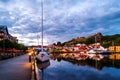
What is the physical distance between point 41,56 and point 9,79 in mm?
40727

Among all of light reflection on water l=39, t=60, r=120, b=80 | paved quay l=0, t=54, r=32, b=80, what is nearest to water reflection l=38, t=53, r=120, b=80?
light reflection on water l=39, t=60, r=120, b=80

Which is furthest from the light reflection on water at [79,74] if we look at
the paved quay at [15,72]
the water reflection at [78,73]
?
the paved quay at [15,72]

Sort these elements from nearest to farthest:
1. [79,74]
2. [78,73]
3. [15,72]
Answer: [15,72] → [79,74] → [78,73]

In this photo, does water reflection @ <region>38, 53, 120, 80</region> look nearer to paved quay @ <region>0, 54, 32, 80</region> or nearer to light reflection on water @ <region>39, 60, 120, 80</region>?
light reflection on water @ <region>39, 60, 120, 80</region>

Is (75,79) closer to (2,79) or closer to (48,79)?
Answer: (48,79)

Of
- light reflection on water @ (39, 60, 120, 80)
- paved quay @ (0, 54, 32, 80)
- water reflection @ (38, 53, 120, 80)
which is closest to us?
paved quay @ (0, 54, 32, 80)

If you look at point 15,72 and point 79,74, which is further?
point 79,74

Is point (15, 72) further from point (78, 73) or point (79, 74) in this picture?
point (78, 73)

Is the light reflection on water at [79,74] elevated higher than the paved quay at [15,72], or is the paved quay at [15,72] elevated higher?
the paved quay at [15,72]

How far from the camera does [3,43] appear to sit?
90.2 m

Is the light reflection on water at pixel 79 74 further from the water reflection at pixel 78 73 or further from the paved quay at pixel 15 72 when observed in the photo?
the paved quay at pixel 15 72

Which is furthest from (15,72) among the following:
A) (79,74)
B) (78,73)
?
(78,73)

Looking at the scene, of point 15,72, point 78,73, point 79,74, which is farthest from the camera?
point 78,73

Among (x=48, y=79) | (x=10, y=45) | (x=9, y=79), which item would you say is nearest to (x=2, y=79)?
(x=9, y=79)
